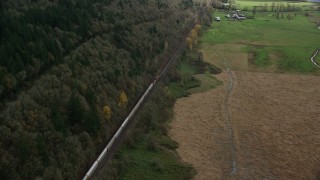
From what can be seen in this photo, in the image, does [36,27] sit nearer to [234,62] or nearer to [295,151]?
[295,151]

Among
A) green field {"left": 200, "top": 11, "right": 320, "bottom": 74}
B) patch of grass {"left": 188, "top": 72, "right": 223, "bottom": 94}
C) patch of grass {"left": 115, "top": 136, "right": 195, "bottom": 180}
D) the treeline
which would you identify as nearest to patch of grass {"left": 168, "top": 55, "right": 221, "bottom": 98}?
patch of grass {"left": 188, "top": 72, "right": 223, "bottom": 94}

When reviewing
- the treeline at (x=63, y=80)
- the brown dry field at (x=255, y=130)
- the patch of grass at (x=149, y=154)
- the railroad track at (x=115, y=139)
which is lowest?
the brown dry field at (x=255, y=130)

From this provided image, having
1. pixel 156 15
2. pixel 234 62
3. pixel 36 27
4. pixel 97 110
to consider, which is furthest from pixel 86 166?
pixel 156 15

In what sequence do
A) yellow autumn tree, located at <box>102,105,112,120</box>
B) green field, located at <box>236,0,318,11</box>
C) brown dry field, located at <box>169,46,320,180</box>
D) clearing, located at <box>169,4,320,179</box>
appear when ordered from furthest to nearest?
green field, located at <box>236,0,318,11</box>
yellow autumn tree, located at <box>102,105,112,120</box>
clearing, located at <box>169,4,320,179</box>
brown dry field, located at <box>169,46,320,180</box>

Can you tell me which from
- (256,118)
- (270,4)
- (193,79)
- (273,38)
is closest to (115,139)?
(256,118)

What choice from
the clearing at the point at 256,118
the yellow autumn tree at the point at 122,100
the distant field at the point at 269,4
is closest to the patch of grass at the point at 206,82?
the clearing at the point at 256,118

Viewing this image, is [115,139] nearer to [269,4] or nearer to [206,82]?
[206,82]

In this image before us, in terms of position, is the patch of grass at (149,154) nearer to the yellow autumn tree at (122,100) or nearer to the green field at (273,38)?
the yellow autumn tree at (122,100)

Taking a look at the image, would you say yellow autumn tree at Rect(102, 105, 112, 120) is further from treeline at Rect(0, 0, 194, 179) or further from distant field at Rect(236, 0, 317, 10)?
distant field at Rect(236, 0, 317, 10)
